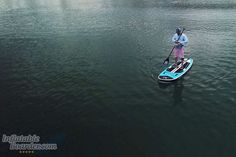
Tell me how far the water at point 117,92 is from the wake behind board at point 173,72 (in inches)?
31.0

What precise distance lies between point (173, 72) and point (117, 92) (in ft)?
20.7

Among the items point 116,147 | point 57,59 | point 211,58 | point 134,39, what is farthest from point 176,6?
point 116,147

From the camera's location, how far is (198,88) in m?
24.0

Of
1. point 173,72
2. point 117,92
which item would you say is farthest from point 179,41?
point 117,92

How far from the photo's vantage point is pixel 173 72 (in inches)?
1041

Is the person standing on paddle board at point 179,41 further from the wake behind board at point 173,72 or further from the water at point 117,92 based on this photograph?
the water at point 117,92

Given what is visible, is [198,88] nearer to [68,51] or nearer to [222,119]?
[222,119]

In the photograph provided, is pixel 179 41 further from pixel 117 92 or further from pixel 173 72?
pixel 117 92

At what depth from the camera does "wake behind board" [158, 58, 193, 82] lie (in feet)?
83.3

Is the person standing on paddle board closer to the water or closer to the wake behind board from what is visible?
the wake behind board

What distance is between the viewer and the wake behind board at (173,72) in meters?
25.4

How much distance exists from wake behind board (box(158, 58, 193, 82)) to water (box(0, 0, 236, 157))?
2.59 ft

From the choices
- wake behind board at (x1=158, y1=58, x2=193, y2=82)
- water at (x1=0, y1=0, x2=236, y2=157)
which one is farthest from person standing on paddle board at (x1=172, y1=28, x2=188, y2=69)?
water at (x1=0, y1=0, x2=236, y2=157)

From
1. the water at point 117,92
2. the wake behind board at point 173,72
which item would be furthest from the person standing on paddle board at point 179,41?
the water at point 117,92
